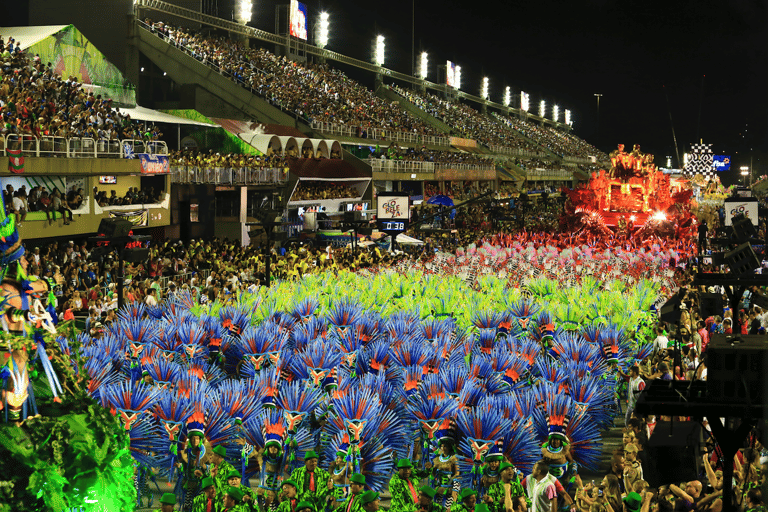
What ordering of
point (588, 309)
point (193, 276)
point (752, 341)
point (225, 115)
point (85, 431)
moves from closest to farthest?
1. point (752, 341)
2. point (85, 431)
3. point (588, 309)
4. point (193, 276)
5. point (225, 115)

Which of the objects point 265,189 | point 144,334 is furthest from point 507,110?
point 144,334

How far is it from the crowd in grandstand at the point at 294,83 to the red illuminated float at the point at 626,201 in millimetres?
20028

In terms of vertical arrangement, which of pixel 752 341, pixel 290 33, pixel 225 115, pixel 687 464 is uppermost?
pixel 290 33

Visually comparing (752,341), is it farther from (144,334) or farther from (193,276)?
(193,276)

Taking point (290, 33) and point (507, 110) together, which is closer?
point (290, 33)

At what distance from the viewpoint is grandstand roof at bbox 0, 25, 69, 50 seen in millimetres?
36062

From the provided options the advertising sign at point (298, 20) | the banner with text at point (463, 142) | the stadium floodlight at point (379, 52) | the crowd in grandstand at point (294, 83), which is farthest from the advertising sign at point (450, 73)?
the advertising sign at point (298, 20)

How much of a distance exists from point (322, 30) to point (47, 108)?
57012 mm

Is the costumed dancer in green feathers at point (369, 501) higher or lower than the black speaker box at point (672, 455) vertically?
lower

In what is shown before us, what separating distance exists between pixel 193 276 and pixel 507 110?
127 metres

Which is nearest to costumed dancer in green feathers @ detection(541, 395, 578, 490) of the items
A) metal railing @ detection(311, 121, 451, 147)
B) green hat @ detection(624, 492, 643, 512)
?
green hat @ detection(624, 492, 643, 512)

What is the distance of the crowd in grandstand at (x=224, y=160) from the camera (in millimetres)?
37625

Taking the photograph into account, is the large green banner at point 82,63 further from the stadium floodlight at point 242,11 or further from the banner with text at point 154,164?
the stadium floodlight at point 242,11

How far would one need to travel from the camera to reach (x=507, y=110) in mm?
148750
